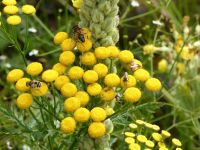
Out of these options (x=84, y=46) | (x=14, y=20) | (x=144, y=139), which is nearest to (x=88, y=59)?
(x=84, y=46)

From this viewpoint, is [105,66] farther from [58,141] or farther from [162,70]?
[162,70]

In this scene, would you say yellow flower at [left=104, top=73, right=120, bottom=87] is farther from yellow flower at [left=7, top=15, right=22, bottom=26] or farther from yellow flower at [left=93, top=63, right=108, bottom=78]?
yellow flower at [left=7, top=15, right=22, bottom=26]

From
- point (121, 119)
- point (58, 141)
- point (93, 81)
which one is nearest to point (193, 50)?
point (58, 141)

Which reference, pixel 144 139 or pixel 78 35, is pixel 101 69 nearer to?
pixel 78 35

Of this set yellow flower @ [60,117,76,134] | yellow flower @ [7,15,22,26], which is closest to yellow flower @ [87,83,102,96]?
yellow flower @ [60,117,76,134]

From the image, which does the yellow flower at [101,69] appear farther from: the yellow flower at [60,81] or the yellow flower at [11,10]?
the yellow flower at [11,10]
